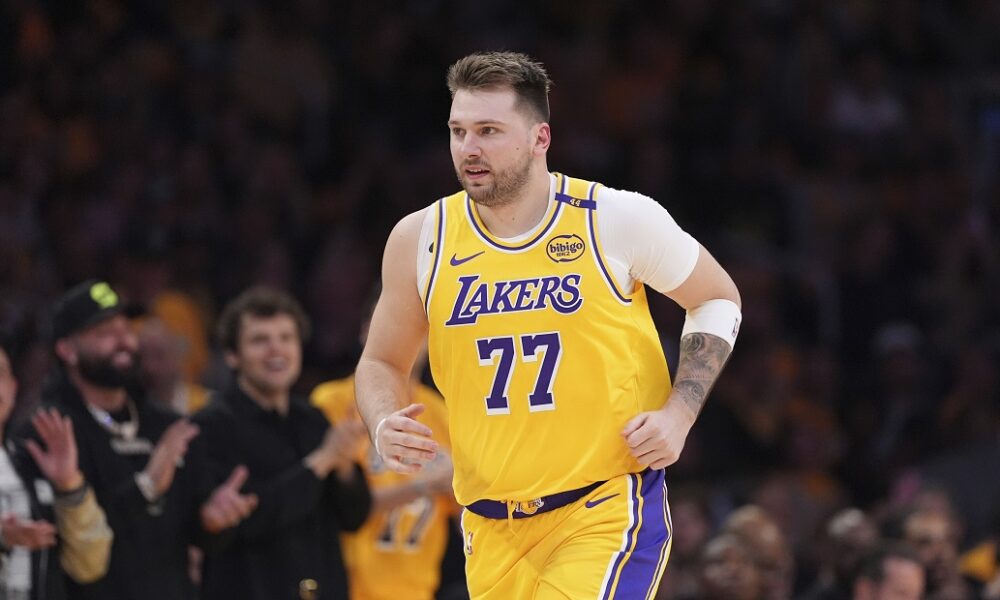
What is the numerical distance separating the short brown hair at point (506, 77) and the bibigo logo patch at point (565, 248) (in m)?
0.44

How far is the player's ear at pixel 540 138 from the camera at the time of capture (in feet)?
18.6

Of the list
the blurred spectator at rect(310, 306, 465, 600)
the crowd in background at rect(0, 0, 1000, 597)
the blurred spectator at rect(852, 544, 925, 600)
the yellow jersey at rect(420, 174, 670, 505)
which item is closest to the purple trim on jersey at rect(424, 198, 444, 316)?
the yellow jersey at rect(420, 174, 670, 505)

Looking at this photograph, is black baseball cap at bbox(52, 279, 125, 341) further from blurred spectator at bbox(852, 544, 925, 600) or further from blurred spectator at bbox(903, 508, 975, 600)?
blurred spectator at bbox(903, 508, 975, 600)

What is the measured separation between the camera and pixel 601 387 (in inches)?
216

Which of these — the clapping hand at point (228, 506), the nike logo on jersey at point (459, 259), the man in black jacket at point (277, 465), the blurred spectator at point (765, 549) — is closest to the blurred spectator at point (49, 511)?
the clapping hand at point (228, 506)

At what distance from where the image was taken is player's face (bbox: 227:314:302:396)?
26.0 ft

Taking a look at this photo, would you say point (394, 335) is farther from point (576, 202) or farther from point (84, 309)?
point (84, 309)

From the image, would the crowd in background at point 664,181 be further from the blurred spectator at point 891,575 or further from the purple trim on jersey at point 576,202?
the purple trim on jersey at point 576,202

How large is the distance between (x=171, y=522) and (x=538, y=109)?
2.92 m

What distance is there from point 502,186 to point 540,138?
26 centimetres

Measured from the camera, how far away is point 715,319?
577 centimetres

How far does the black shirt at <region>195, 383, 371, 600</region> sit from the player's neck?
243cm

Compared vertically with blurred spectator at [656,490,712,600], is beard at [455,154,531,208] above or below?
above

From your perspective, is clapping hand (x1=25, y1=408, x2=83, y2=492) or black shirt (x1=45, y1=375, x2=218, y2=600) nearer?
clapping hand (x1=25, y1=408, x2=83, y2=492)
